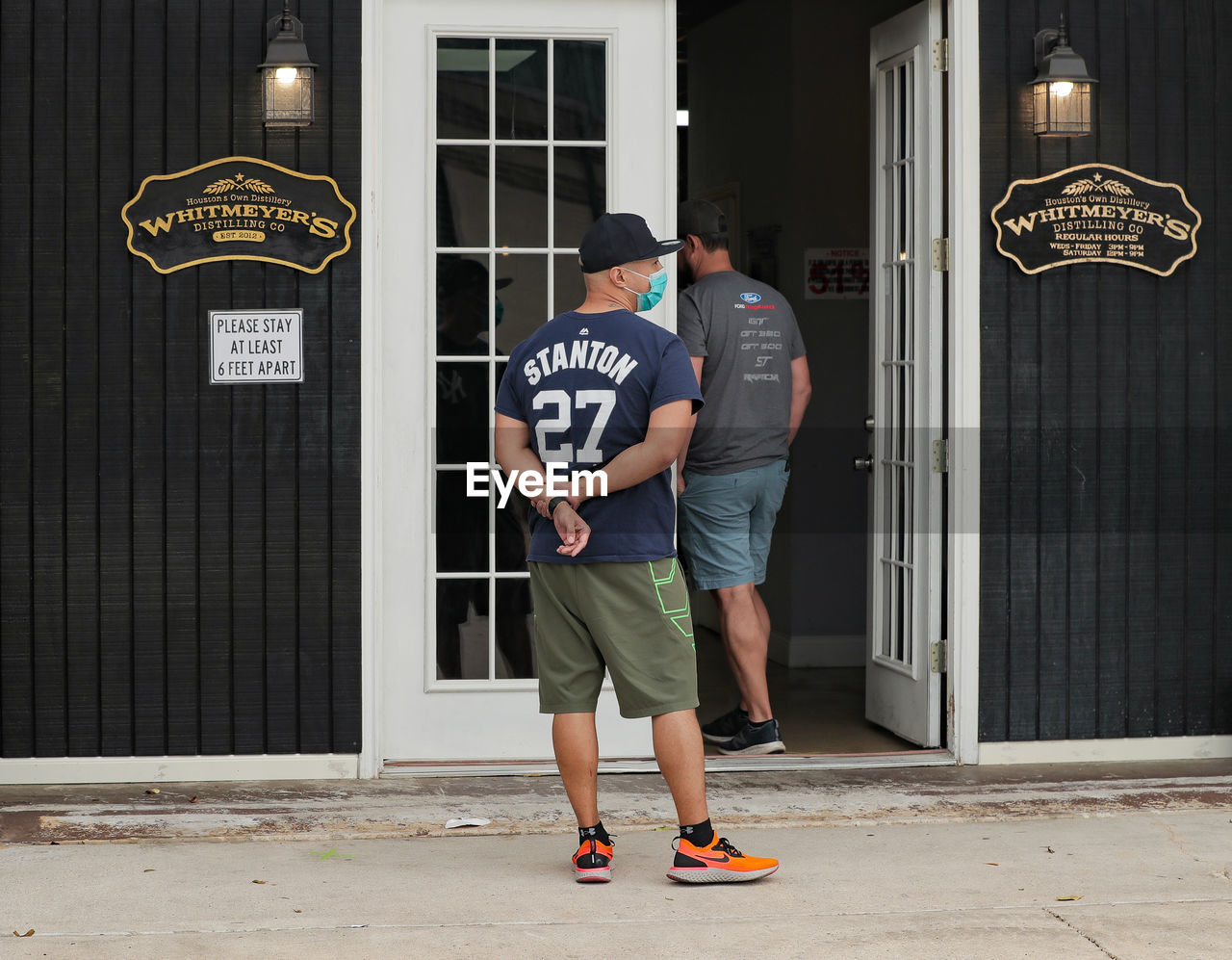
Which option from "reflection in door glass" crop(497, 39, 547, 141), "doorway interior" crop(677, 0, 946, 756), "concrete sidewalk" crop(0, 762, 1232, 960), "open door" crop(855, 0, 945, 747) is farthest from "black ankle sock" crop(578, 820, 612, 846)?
"doorway interior" crop(677, 0, 946, 756)

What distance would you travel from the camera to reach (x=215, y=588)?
14.6ft

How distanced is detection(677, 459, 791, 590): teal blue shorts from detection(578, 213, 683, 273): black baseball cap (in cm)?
156

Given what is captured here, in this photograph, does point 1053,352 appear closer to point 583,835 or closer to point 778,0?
point 583,835

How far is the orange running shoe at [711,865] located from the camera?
3.47 m

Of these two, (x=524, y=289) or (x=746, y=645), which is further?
(x=746, y=645)

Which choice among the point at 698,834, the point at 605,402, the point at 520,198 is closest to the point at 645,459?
the point at 605,402

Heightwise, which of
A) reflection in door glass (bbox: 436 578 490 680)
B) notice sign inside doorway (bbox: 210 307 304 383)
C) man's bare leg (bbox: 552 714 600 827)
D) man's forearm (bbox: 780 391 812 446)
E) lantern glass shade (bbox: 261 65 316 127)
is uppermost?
lantern glass shade (bbox: 261 65 316 127)

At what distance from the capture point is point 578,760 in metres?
3.51

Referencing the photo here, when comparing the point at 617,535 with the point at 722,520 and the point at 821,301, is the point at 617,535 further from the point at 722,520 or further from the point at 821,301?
the point at 821,301

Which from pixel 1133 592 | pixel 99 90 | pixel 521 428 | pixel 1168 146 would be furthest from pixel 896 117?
pixel 99 90

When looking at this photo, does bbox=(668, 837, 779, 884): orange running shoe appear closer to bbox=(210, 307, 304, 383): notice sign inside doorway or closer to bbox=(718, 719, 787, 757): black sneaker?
bbox=(718, 719, 787, 757): black sneaker

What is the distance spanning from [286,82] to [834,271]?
3.37 metres

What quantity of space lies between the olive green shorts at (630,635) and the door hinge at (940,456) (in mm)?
1557

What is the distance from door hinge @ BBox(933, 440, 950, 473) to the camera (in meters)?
4.76
